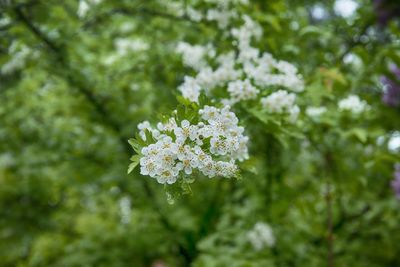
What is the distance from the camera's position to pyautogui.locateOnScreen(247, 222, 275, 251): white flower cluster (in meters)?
3.18

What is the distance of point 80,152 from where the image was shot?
131 inches

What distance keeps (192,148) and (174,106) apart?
1.27 metres

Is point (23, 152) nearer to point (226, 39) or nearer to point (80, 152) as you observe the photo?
point (80, 152)

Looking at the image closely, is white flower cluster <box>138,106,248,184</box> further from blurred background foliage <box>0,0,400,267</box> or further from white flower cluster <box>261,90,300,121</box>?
blurred background foliage <box>0,0,400,267</box>

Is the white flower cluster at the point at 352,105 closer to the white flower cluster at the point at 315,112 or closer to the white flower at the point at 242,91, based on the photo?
the white flower cluster at the point at 315,112

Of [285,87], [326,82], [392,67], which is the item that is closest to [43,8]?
[285,87]

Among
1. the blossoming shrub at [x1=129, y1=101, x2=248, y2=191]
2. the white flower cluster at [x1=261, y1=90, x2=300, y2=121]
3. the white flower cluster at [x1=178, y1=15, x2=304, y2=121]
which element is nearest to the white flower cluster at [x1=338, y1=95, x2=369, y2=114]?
the white flower cluster at [x1=178, y1=15, x2=304, y2=121]

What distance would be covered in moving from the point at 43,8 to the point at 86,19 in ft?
1.36

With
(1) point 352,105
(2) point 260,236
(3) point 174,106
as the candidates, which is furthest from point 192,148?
(2) point 260,236

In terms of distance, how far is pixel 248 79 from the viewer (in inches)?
74.0

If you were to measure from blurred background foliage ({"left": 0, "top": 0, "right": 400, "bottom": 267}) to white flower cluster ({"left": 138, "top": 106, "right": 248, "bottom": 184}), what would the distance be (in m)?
1.00

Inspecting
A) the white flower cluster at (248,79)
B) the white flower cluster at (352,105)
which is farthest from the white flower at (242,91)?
the white flower cluster at (352,105)

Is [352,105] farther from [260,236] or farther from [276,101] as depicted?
[260,236]

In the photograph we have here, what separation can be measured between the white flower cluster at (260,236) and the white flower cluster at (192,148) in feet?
6.75
